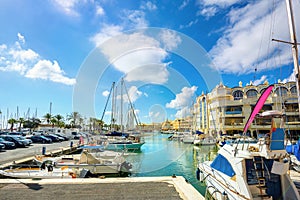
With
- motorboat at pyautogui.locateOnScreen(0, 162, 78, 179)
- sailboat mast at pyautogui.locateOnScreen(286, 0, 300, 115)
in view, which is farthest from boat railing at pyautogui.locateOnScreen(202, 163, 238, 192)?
motorboat at pyautogui.locateOnScreen(0, 162, 78, 179)

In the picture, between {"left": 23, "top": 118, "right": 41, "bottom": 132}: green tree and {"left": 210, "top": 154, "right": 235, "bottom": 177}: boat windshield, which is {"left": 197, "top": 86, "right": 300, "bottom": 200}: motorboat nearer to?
{"left": 210, "top": 154, "right": 235, "bottom": 177}: boat windshield

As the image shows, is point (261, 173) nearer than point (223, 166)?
Yes

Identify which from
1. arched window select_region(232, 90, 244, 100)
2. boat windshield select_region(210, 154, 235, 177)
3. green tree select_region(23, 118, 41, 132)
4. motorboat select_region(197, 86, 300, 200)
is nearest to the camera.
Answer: motorboat select_region(197, 86, 300, 200)

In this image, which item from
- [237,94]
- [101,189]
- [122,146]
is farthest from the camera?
[237,94]

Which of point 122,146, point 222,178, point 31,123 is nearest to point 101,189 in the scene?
point 222,178

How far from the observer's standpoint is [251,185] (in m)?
5.93

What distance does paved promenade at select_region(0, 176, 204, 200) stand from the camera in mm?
6309

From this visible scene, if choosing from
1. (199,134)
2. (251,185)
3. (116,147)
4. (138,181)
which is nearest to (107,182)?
(138,181)

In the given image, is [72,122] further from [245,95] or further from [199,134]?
[245,95]

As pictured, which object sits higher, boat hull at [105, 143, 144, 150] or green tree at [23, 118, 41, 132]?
green tree at [23, 118, 41, 132]

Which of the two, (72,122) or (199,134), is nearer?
(199,134)

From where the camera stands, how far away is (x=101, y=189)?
7.05m

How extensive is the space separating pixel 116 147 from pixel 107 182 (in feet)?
65.3

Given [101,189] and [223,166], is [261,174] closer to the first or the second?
[223,166]
